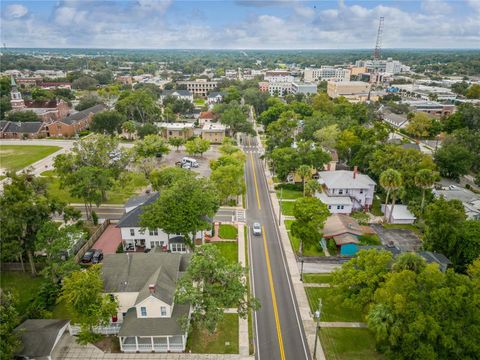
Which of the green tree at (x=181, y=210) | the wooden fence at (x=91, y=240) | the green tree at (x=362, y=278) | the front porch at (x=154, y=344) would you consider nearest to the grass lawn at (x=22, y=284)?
A: the wooden fence at (x=91, y=240)

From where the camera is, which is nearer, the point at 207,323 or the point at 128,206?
the point at 207,323

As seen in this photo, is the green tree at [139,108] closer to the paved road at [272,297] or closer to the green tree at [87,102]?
the green tree at [87,102]

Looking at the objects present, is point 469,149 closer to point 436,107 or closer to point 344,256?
point 344,256

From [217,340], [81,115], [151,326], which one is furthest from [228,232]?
[81,115]

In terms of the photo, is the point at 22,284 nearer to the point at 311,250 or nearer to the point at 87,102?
the point at 311,250

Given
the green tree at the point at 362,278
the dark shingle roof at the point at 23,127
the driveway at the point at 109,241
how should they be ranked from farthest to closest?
the dark shingle roof at the point at 23,127 < the driveway at the point at 109,241 < the green tree at the point at 362,278

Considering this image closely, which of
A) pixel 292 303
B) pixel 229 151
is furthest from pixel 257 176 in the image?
pixel 292 303
